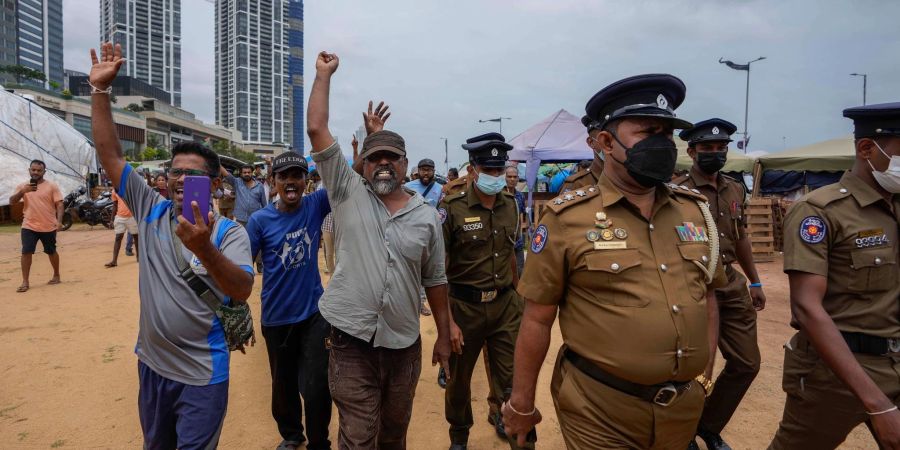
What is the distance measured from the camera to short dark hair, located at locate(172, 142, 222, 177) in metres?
2.24

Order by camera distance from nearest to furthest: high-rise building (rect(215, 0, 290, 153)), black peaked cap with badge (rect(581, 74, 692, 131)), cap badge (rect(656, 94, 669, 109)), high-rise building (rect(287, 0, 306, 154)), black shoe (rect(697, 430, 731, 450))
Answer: black peaked cap with badge (rect(581, 74, 692, 131))
cap badge (rect(656, 94, 669, 109))
black shoe (rect(697, 430, 731, 450))
high-rise building (rect(215, 0, 290, 153))
high-rise building (rect(287, 0, 306, 154))

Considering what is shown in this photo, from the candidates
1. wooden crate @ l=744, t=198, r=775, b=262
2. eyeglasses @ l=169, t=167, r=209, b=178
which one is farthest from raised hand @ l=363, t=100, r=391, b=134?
wooden crate @ l=744, t=198, r=775, b=262

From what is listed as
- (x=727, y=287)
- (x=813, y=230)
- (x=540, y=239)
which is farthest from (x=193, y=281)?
(x=727, y=287)

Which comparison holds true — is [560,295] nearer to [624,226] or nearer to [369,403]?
[624,226]

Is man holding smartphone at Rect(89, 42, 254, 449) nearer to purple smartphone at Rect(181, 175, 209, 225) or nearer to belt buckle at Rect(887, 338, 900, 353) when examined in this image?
purple smartphone at Rect(181, 175, 209, 225)

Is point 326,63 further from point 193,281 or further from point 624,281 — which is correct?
point 624,281

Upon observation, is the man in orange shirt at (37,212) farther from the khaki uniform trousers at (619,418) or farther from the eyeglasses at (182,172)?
the khaki uniform trousers at (619,418)

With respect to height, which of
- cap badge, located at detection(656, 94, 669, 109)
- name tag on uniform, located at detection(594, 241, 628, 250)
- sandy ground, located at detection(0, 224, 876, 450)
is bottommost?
sandy ground, located at detection(0, 224, 876, 450)

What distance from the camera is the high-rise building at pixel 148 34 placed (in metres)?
91.3

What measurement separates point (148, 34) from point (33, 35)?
59.2 feet

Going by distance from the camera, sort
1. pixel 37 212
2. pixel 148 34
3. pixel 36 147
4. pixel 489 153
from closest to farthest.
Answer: pixel 489 153 < pixel 37 212 < pixel 36 147 < pixel 148 34

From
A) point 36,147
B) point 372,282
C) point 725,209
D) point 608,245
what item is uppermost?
point 36,147

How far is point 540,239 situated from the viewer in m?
1.96

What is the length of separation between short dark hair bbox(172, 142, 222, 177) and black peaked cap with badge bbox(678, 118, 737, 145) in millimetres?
3203
